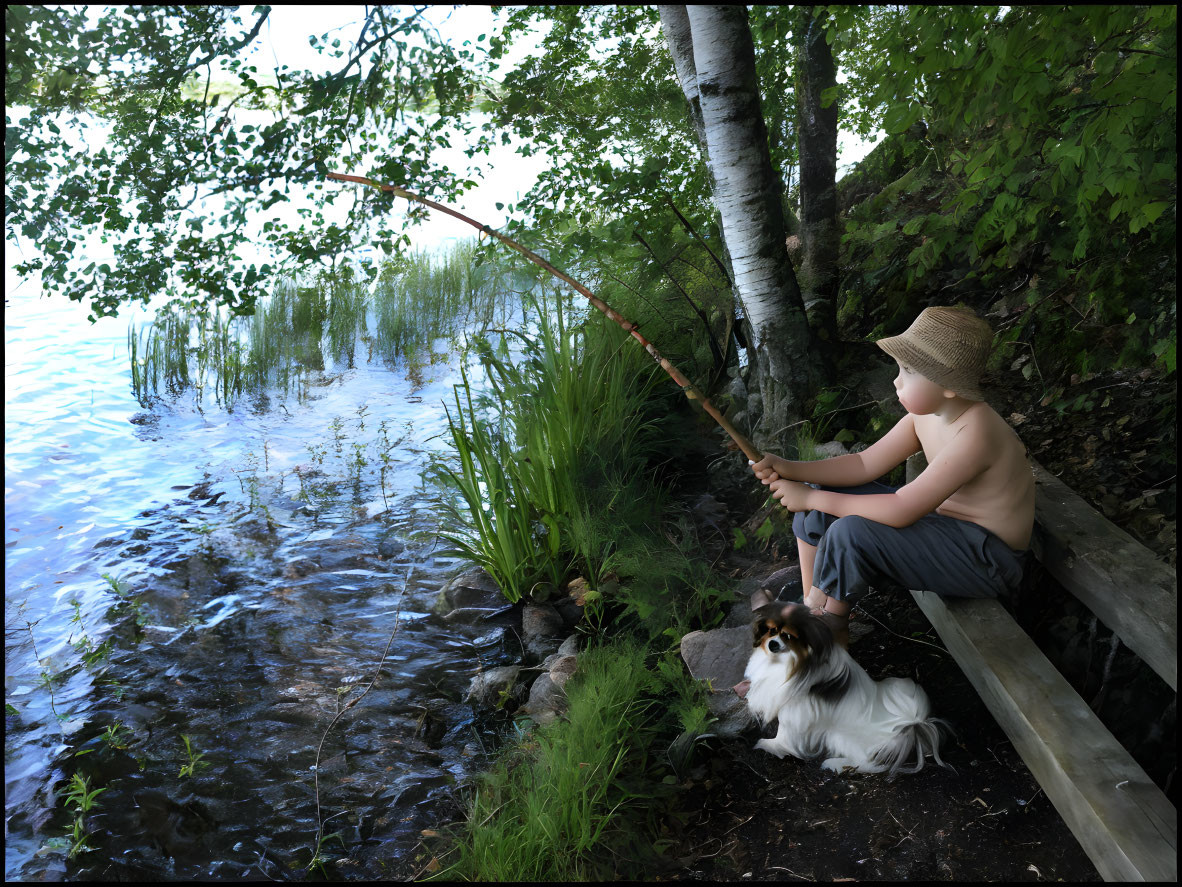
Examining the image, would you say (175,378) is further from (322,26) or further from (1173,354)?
(1173,354)

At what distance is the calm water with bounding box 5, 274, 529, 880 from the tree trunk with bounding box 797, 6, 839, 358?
2752 mm

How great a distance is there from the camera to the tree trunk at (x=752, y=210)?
355 centimetres

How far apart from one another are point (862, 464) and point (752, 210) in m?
1.49

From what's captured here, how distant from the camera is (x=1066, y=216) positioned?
3.24m

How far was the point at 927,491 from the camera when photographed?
2.41 m

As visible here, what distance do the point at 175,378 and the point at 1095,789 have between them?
744cm

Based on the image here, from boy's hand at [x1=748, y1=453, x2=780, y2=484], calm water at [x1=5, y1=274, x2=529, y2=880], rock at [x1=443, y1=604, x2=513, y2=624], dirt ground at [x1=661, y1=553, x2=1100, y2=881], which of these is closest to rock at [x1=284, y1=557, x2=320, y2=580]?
calm water at [x1=5, y1=274, x2=529, y2=880]

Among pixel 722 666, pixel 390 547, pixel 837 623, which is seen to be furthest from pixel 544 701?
pixel 390 547

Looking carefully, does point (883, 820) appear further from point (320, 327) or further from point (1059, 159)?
point (320, 327)

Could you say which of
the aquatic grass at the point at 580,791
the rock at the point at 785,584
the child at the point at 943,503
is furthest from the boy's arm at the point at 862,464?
the aquatic grass at the point at 580,791

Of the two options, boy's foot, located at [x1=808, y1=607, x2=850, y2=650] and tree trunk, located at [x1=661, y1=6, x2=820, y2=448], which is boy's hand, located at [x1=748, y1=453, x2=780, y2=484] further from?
tree trunk, located at [x1=661, y1=6, x2=820, y2=448]

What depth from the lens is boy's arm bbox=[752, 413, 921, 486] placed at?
2.76 meters

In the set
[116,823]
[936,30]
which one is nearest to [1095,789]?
[936,30]

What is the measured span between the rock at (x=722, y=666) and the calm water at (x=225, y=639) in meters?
0.90
